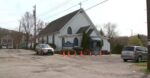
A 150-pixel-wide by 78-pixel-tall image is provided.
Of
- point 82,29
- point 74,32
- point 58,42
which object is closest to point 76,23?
point 74,32

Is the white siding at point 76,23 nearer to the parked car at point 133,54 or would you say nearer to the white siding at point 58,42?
the white siding at point 58,42

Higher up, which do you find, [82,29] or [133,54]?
[82,29]

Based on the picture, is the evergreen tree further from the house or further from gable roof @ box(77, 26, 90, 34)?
gable roof @ box(77, 26, 90, 34)

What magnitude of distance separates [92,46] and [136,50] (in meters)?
23.3

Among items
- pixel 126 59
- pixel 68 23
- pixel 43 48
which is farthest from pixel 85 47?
pixel 126 59

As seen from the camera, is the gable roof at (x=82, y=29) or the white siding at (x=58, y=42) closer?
the gable roof at (x=82, y=29)

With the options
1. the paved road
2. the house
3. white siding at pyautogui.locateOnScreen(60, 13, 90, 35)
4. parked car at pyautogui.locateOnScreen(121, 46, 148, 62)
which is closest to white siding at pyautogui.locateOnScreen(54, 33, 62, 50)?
the house

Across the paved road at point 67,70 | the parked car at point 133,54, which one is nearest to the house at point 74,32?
the parked car at point 133,54

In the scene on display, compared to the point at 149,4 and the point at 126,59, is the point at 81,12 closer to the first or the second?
the point at 126,59

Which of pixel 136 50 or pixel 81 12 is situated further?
pixel 81 12

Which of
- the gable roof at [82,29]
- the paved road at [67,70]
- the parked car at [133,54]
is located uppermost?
the gable roof at [82,29]

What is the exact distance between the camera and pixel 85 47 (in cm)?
5712

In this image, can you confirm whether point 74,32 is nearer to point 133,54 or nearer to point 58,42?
point 58,42

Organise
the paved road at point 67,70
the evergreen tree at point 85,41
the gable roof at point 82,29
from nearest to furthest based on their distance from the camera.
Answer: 1. the paved road at point 67,70
2. the evergreen tree at point 85,41
3. the gable roof at point 82,29
